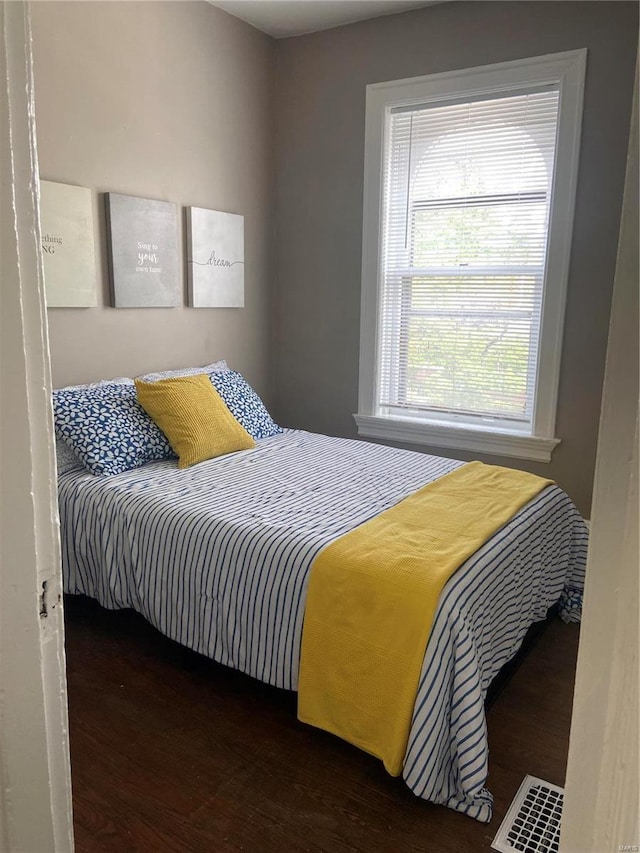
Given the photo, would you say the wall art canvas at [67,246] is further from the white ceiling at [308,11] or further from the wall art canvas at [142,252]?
the white ceiling at [308,11]

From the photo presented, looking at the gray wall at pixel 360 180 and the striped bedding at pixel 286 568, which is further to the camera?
the gray wall at pixel 360 180

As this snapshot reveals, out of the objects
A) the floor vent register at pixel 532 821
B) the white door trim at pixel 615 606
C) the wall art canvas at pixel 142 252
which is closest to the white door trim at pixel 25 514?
the white door trim at pixel 615 606

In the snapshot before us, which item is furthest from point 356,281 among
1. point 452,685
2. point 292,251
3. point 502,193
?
point 452,685

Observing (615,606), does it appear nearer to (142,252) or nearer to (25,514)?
(25,514)

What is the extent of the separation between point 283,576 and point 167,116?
252 cm

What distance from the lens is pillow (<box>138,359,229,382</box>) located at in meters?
3.20

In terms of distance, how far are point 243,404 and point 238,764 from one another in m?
1.81

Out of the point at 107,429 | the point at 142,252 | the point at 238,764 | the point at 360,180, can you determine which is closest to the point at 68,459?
the point at 107,429

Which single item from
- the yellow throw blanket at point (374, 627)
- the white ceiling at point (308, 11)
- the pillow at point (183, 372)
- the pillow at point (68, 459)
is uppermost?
the white ceiling at point (308, 11)

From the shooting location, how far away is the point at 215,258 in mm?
3660

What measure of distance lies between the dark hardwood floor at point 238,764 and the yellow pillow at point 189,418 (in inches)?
32.5

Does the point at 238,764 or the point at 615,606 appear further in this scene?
the point at 238,764

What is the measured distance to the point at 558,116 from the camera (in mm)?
3145

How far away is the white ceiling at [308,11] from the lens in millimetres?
3387
